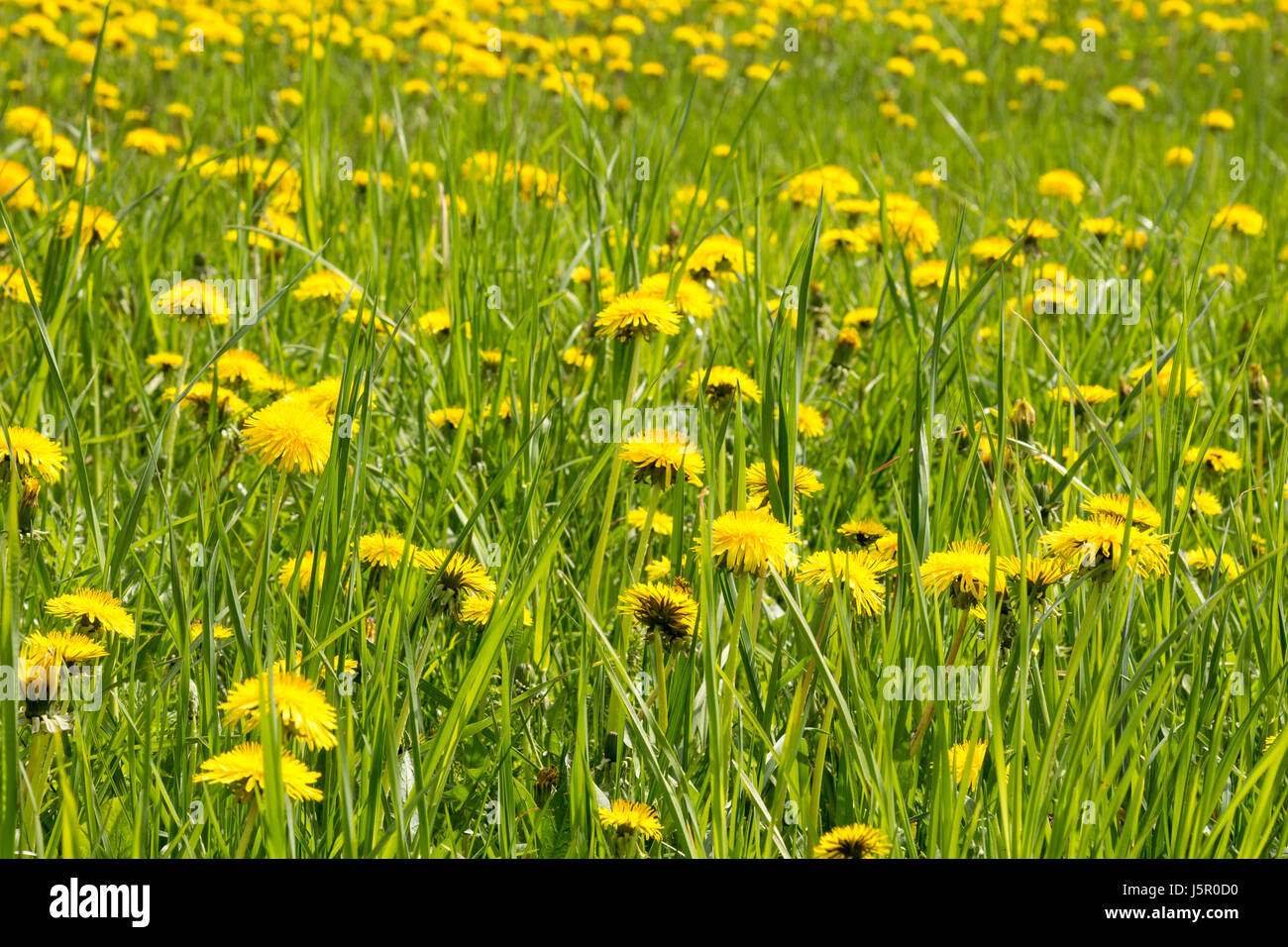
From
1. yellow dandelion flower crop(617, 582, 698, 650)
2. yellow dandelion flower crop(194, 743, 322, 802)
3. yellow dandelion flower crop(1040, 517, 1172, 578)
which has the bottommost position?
yellow dandelion flower crop(194, 743, 322, 802)

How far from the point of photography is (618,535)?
193 centimetres

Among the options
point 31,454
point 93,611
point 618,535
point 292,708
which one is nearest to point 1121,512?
point 618,535

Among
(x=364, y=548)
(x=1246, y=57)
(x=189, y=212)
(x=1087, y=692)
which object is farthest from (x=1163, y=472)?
(x=1246, y=57)

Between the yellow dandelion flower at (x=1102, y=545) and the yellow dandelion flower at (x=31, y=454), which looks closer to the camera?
the yellow dandelion flower at (x=1102, y=545)

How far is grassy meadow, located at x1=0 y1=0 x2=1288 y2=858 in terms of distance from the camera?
1.21 metres

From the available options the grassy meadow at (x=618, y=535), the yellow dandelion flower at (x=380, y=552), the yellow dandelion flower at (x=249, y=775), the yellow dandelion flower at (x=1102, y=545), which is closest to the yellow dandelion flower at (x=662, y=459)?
the grassy meadow at (x=618, y=535)

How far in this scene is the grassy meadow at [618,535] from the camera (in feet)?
3.97

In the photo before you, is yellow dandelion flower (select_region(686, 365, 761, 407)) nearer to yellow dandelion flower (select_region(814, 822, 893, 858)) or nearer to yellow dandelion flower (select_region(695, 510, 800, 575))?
yellow dandelion flower (select_region(695, 510, 800, 575))

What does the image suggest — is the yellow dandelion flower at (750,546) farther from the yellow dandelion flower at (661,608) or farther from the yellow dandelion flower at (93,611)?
the yellow dandelion flower at (93,611)

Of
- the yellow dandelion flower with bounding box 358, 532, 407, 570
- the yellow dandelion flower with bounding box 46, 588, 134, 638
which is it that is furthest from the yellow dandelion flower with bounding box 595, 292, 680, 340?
the yellow dandelion flower with bounding box 46, 588, 134, 638

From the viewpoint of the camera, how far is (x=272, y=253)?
2.83m

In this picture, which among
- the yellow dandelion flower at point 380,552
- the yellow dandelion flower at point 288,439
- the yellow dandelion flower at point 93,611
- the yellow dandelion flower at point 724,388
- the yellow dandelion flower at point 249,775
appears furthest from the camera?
the yellow dandelion flower at point 724,388
